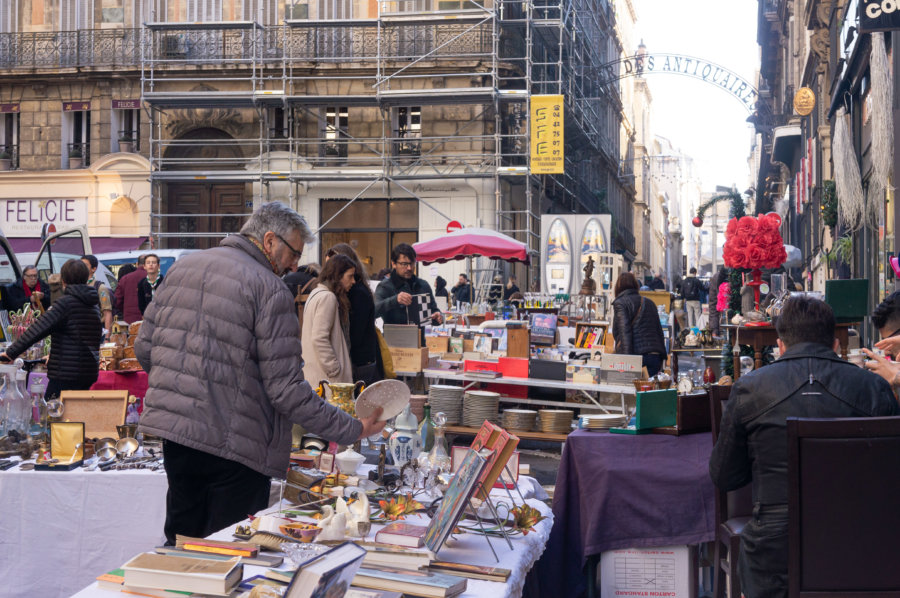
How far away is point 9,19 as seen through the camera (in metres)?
28.7

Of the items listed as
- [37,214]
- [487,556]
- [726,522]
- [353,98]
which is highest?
[353,98]

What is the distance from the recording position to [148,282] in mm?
13219

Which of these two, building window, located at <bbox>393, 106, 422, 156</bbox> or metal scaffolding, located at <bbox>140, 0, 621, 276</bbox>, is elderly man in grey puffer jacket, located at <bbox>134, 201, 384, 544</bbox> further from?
building window, located at <bbox>393, 106, 422, 156</bbox>

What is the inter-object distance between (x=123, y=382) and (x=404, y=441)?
3.97 meters

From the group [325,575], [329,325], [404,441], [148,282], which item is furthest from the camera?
[148,282]

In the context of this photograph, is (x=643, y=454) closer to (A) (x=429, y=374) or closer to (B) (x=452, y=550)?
(B) (x=452, y=550)

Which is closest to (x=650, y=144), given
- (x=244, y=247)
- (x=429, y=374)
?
(x=429, y=374)

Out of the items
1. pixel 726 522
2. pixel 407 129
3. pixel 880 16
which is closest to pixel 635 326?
pixel 880 16

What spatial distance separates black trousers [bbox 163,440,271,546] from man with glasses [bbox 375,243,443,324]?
595cm

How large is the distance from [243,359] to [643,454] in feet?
8.27

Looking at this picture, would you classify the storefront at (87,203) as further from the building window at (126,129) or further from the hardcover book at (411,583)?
the hardcover book at (411,583)

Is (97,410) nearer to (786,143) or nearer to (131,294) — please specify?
(131,294)

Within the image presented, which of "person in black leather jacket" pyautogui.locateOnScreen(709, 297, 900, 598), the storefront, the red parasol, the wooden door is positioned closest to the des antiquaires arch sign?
"person in black leather jacket" pyautogui.locateOnScreen(709, 297, 900, 598)

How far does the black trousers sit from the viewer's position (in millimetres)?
3891
